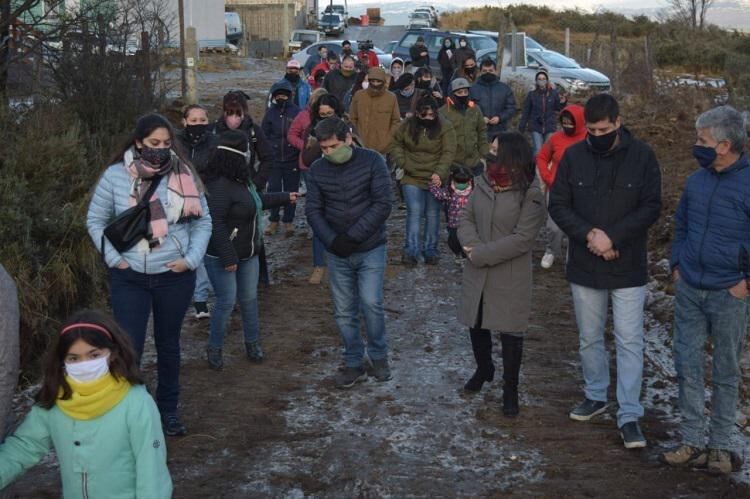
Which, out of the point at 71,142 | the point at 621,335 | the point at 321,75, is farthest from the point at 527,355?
the point at 321,75

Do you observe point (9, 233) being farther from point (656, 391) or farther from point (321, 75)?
point (321, 75)

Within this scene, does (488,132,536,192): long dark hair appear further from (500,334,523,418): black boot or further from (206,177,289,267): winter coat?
(206,177,289,267): winter coat

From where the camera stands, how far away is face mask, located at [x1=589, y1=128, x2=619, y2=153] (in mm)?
5824

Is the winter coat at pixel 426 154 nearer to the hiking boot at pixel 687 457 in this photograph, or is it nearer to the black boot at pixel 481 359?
the black boot at pixel 481 359

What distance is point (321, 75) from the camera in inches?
610

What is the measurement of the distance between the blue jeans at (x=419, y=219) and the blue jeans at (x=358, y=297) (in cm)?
316

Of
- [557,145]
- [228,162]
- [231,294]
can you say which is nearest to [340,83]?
[557,145]

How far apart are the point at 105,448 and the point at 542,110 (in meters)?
10.5

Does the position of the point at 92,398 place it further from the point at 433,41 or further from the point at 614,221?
the point at 433,41

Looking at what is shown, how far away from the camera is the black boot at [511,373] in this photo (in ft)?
20.8

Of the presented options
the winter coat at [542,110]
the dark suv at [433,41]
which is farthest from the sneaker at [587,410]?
the dark suv at [433,41]

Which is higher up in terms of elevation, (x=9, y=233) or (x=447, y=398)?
(x=9, y=233)

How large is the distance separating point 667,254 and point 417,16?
2346 inches

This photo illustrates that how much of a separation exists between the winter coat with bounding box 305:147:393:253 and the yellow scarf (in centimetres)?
310
